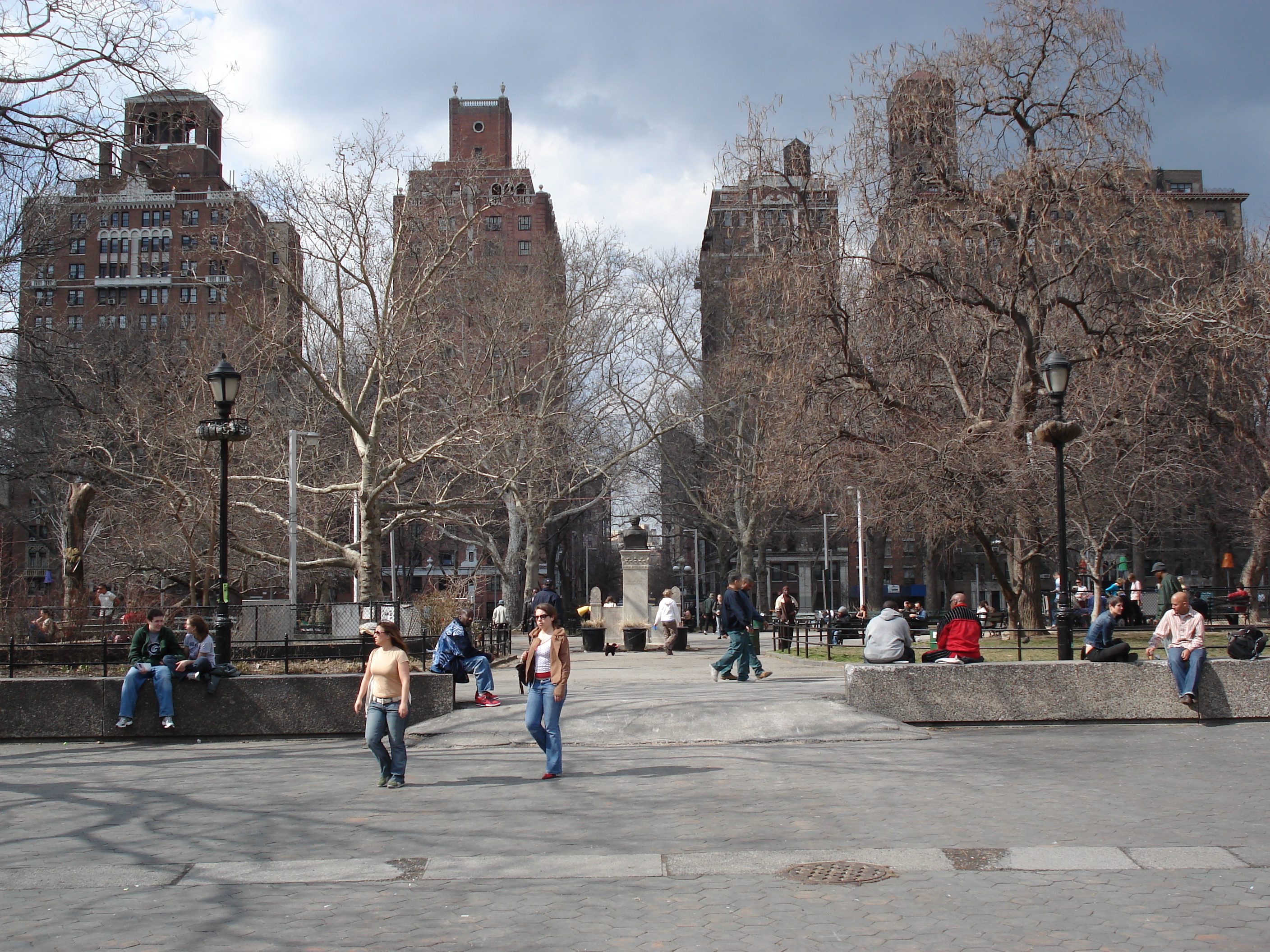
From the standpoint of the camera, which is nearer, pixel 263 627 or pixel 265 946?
pixel 265 946

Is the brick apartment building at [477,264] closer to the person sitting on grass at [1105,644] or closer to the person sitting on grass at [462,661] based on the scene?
the person sitting on grass at [462,661]

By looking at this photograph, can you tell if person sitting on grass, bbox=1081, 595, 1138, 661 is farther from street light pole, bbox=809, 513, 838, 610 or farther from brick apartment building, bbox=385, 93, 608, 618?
street light pole, bbox=809, 513, 838, 610

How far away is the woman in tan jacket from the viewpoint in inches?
397

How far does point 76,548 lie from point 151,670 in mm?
10793

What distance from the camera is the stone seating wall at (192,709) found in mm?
13383

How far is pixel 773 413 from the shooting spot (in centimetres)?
2809

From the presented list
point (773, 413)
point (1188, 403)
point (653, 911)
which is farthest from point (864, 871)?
point (1188, 403)

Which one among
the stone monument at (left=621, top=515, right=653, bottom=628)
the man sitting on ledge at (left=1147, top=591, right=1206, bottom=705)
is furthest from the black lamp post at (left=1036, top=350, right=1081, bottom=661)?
the stone monument at (left=621, top=515, right=653, bottom=628)

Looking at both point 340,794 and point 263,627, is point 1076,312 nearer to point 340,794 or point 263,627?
point 263,627

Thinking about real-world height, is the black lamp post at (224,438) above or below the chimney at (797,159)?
below

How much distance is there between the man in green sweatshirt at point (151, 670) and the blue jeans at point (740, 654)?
800 centimetres

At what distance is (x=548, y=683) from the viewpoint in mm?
10312

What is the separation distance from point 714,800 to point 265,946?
4.32 m

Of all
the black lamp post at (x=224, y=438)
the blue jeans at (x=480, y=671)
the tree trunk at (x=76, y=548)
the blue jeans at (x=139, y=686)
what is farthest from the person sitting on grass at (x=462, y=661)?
the tree trunk at (x=76, y=548)
